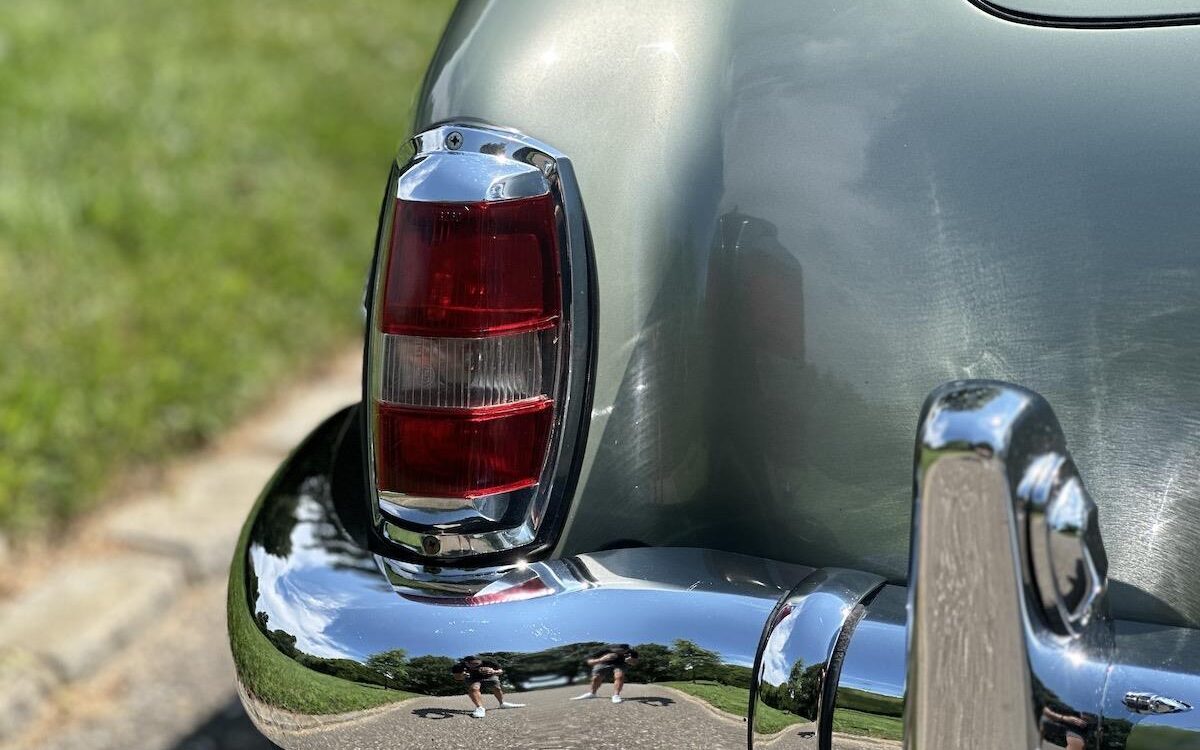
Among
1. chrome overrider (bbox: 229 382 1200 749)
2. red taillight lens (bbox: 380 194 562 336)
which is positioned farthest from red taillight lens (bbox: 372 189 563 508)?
chrome overrider (bbox: 229 382 1200 749)

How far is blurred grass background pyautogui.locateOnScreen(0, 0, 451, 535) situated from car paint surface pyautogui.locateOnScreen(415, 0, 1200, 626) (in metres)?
2.08

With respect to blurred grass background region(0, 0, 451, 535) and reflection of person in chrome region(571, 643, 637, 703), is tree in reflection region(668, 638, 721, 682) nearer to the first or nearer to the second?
reflection of person in chrome region(571, 643, 637, 703)

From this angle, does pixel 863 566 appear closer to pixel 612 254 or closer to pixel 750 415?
pixel 750 415

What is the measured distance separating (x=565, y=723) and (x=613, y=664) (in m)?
0.08

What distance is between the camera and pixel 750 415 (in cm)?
141

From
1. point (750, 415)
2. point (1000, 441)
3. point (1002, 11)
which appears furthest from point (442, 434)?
point (1002, 11)

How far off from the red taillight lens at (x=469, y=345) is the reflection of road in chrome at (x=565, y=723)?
231 millimetres

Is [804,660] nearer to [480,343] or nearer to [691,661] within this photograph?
[691,661]

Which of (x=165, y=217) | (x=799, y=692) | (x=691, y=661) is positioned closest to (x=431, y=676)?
(x=691, y=661)

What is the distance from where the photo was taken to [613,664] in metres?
1.34

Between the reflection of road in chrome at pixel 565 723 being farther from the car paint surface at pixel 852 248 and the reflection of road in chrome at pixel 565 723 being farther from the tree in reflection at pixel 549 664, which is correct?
the car paint surface at pixel 852 248

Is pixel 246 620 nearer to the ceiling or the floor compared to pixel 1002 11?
nearer to the floor

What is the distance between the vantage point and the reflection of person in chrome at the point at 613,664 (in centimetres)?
134

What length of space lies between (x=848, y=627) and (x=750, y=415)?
255mm
